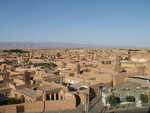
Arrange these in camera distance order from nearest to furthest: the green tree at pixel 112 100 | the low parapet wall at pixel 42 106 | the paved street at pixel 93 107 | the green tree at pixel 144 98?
the low parapet wall at pixel 42 106, the paved street at pixel 93 107, the green tree at pixel 112 100, the green tree at pixel 144 98

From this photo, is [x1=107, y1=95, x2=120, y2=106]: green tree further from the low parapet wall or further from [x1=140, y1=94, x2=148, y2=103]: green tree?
the low parapet wall

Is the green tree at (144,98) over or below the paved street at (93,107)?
over

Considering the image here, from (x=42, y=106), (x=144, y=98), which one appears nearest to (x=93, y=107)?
(x=42, y=106)

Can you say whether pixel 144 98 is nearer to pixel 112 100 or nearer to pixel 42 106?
pixel 112 100

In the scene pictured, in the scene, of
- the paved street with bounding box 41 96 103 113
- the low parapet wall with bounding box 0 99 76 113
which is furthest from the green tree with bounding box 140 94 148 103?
the low parapet wall with bounding box 0 99 76 113

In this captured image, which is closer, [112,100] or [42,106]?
[42,106]

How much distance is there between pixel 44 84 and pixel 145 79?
14.2 metres

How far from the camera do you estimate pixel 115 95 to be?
18484 millimetres

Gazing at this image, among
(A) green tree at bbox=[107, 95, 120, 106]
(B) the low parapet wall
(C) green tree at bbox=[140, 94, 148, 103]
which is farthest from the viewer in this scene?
(C) green tree at bbox=[140, 94, 148, 103]

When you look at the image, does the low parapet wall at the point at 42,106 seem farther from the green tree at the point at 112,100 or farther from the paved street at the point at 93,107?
the green tree at the point at 112,100

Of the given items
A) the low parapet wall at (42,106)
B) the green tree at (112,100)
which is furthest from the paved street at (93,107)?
the green tree at (112,100)

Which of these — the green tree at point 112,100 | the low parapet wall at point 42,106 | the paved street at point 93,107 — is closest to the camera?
the low parapet wall at point 42,106

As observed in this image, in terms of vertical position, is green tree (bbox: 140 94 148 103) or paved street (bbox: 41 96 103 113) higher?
green tree (bbox: 140 94 148 103)

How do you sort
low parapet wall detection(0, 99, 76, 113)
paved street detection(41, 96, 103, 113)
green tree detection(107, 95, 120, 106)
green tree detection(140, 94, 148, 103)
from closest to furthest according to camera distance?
low parapet wall detection(0, 99, 76, 113), paved street detection(41, 96, 103, 113), green tree detection(107, 95, 120, 106), green tree detection(140, 94, 148, 103)
